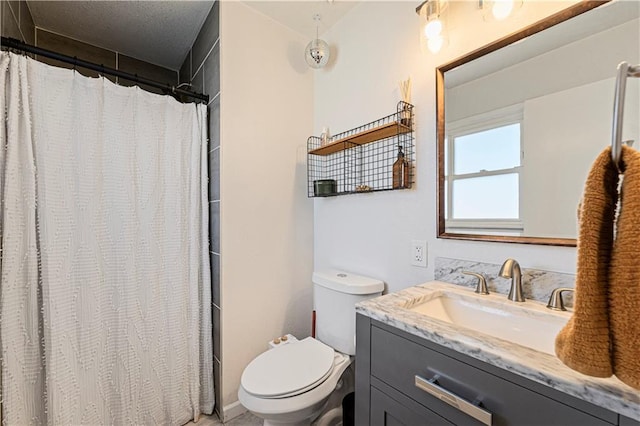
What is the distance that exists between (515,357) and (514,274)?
1.38ft

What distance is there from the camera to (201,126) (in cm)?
160

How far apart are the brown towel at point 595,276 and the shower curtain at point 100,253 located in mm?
1579

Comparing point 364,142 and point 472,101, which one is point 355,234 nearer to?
point 364,142

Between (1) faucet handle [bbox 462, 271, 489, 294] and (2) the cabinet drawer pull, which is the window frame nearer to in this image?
(1) faucet handle [bbox 462, 271, 489, 294]

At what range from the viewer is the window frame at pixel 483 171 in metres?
1.00

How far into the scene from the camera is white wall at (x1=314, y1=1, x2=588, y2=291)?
3.42ft

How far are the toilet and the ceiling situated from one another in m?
1.58

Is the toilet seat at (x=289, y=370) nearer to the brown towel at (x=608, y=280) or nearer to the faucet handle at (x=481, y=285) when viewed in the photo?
the faucet handle at (x=481, y=285)

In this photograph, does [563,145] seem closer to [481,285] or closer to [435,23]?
[481,285]

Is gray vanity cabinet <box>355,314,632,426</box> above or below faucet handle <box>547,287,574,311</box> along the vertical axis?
below

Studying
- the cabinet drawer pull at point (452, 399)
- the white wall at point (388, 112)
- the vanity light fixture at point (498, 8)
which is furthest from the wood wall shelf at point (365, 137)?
the cabinet drawer pull at point (452, 399)

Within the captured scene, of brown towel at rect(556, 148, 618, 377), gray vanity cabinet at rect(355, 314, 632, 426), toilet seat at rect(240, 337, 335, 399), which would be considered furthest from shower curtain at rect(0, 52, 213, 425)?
brown towel at rect(556, 148, 618, 377)

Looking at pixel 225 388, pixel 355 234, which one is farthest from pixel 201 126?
pixel 225 388

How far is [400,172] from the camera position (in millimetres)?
Answer: 1298
